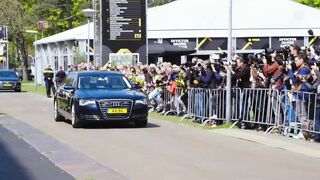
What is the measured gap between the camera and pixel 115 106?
57.3 feet

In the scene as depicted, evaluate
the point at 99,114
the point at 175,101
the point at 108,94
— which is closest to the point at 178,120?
the point at 175,101

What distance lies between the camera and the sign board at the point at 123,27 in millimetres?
31891

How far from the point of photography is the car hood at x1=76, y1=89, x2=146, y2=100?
690 inches

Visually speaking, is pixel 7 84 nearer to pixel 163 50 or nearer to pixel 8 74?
pixel 8 74

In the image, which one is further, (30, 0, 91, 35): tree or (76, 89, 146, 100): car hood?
(30, 0, 91, 35): tree

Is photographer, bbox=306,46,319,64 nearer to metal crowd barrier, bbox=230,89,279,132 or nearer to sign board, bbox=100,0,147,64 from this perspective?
metal crowd barrier, bbox=230,89,279,132

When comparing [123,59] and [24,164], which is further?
[123,59]

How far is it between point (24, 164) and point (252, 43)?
32.4 metres

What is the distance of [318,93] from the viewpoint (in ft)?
46.1

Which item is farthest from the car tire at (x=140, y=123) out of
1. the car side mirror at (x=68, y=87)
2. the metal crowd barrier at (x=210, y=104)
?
the car side mirror at (x=68, y=87)

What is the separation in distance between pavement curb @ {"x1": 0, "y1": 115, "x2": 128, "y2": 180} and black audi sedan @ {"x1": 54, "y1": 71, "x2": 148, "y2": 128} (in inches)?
49.9

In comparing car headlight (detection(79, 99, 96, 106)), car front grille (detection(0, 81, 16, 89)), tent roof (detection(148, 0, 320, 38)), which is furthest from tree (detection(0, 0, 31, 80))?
car headlight (detection(79, 99, 96, 106))

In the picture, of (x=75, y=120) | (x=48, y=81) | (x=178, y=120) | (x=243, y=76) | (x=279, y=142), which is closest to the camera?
(x=279, y=142)

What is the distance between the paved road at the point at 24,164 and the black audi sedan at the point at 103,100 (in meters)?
3.00
